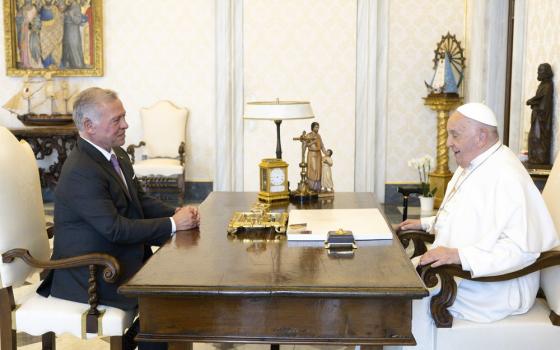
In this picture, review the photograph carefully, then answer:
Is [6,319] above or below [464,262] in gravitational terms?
below

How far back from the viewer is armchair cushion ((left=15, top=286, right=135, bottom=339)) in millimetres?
3049

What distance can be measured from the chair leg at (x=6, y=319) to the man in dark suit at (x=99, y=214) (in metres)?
0.15

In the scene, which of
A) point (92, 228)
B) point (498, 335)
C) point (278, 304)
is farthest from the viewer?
point (92, 228)

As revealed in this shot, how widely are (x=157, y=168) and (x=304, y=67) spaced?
7.23 feet

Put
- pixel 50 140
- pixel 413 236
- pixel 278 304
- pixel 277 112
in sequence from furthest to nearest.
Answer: pixel 50 140 → pixel 277 112 → pixel 413 236 → pixel 278 304

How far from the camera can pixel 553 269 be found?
320 cm

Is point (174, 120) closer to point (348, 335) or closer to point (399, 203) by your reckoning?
point (399, 203)

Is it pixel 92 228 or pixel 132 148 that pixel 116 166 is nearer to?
pixel 92 228

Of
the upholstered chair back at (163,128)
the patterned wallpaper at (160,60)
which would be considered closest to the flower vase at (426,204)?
the patterned wallpaper at (160,60)

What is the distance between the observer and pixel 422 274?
2.91 metres

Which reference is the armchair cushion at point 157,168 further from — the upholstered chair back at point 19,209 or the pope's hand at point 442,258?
the pope's hand at point 442,258

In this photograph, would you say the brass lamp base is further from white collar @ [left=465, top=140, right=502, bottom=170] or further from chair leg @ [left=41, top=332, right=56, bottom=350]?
chair leg @ [left=41, top=332, right=56, bottom=350]

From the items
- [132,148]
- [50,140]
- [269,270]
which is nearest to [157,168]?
[132,148]

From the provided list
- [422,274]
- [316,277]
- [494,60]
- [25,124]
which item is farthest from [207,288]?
[25,124]
